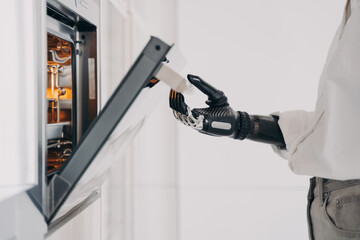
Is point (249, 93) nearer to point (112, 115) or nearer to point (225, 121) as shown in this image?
point (225, 121)

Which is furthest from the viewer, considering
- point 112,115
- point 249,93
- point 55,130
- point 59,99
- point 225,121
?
point 249,93

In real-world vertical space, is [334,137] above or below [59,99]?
below

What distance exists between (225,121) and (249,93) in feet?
3.94

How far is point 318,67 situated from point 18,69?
241 centimetres

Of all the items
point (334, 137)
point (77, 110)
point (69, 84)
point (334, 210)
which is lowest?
point (334, 210)

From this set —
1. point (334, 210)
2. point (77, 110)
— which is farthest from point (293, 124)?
point (77, 110)

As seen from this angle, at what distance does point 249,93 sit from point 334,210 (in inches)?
58.9

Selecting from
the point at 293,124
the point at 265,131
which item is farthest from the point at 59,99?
the point at 293,124

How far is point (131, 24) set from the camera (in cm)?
179

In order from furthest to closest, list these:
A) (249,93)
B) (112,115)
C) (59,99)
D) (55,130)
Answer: (249,93) < (59,99) < (55,130) < (112,115)

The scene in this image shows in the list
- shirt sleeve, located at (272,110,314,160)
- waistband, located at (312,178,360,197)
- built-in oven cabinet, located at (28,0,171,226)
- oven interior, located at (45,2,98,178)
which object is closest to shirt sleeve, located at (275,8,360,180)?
waistband, located at (312,178,360,197)

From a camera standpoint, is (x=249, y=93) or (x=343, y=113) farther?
(x=249, y=93)

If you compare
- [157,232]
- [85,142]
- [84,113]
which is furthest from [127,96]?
[157,232]

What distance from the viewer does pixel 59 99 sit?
3.53 feet
